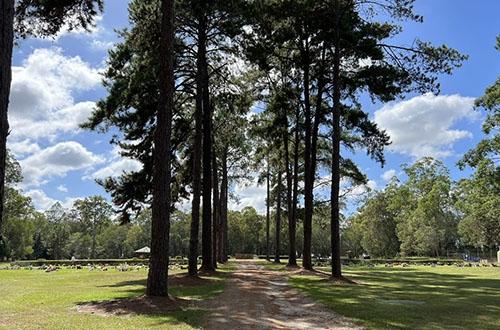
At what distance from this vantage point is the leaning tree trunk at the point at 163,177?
12.1 m

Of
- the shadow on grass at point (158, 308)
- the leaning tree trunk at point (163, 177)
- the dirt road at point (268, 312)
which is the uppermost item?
the leaning tree trunk at point (163, 177)

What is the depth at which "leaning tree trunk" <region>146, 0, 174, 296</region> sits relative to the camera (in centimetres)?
1210

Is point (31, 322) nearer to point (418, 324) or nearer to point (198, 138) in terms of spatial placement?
point (418, 324)

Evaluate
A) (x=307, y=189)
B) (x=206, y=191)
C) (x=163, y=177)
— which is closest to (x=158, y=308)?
(x=163, y=177)

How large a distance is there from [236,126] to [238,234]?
5890 centimetres

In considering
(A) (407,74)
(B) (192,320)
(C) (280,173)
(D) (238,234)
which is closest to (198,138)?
(A) (407,74)

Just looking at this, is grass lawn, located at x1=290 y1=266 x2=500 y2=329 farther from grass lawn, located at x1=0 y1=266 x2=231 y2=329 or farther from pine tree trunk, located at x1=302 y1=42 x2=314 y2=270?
pine tree trunk, located at x1=302 y1=42 x2=314 y2=270

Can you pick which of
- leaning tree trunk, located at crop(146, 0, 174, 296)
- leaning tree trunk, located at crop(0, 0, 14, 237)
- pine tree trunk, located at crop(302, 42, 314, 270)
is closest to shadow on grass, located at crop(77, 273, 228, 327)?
leaning tree trunk, located at crop(146, 0, 174, 296)

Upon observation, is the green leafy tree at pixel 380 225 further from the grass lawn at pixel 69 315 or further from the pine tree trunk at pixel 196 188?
the grass lawn at pixel 69 315

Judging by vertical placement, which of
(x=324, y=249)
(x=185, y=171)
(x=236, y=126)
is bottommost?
(x=324, y=249)

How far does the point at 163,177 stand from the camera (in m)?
12.5

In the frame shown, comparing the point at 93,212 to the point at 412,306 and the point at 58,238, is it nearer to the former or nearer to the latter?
the point at 58,238

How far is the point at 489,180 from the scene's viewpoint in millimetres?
34219

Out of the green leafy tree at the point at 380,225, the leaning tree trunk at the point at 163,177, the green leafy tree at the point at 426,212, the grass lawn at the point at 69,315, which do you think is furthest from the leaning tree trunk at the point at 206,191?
the green leafy tree at the point at 380,225
